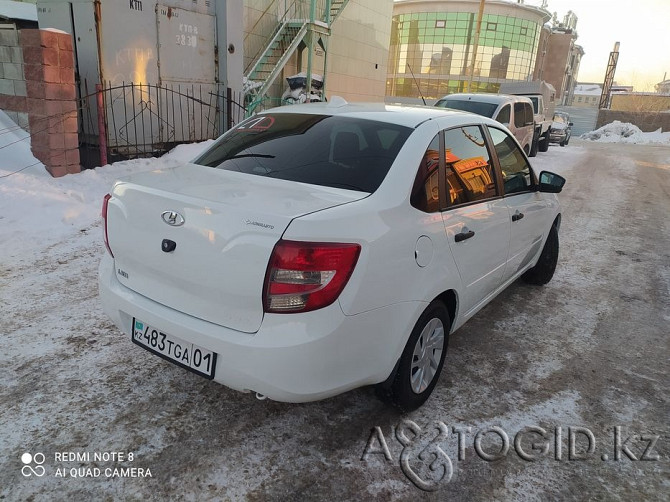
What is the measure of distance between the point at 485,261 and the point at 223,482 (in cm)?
213

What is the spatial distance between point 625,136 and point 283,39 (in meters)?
31.4

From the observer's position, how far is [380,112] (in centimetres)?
333

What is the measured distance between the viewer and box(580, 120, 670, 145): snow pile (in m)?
34.8

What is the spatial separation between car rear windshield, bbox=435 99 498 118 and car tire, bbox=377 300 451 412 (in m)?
9.05

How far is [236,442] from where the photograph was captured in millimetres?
2553

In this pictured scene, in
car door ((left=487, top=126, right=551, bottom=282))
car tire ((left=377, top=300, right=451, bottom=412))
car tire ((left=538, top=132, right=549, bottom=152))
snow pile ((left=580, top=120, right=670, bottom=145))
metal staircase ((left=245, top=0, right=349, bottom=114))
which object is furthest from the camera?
snow pile ((left=580, top=120, right=670, bottom=145))

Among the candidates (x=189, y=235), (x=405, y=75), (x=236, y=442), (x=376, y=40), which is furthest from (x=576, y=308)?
(x=405, y=75)

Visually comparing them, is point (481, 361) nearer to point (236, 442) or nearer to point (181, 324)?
point (236, 442)

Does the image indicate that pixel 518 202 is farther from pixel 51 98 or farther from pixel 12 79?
pixel 12 79

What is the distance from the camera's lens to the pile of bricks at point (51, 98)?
6.57 meters

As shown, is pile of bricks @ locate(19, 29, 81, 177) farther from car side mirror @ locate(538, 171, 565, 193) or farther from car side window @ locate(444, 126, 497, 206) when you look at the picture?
car side mirror @ locate(538, 171, 565, 193)

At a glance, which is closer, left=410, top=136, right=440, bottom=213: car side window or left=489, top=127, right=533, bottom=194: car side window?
left=410, top=136, right=440, bottom=213: car side window

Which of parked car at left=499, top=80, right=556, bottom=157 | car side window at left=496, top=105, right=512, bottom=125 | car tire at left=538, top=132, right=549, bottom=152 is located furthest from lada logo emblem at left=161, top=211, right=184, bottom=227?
car tire at left=538, top=132, right=549, bottom=152

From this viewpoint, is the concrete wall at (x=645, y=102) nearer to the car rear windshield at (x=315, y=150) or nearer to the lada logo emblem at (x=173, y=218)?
the car rear windshield at (x=315, y=150)
